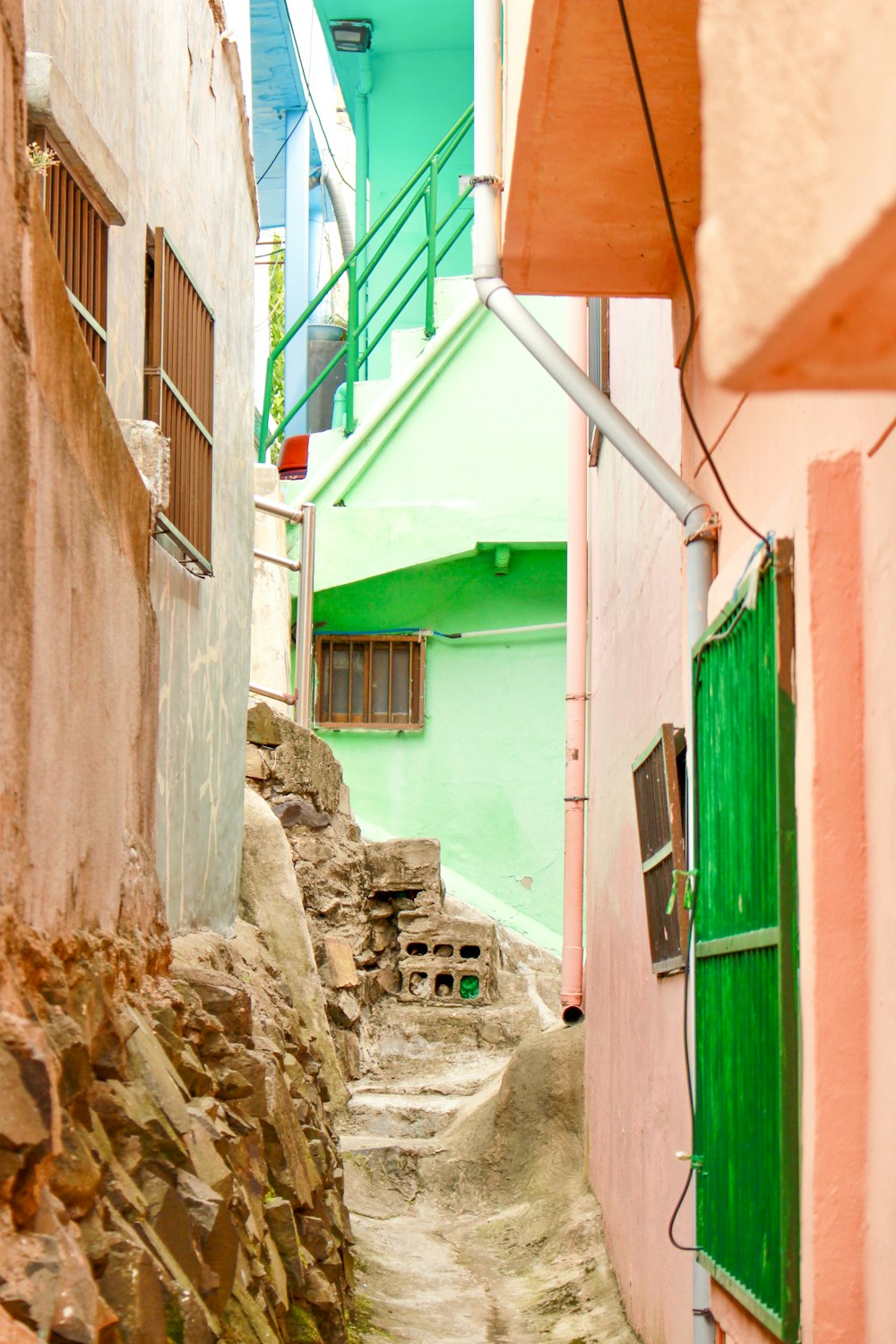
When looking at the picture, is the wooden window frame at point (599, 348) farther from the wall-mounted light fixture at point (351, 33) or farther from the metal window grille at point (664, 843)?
the wall-mounted light fixture at point (351, 33)

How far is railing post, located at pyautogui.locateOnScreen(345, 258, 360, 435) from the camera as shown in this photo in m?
17.2

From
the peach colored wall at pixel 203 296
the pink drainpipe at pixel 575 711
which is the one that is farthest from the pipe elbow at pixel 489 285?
the pink drainpipe at pixel 575 711

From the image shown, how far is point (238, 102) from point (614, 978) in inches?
221

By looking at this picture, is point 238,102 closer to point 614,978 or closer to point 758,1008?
point 614,978

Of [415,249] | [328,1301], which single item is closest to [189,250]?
[328,1301]

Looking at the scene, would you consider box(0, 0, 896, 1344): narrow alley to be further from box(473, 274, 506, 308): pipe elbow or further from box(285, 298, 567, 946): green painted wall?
box(285, 298, 567, 946): green painted wall

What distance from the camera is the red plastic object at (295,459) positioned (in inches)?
686

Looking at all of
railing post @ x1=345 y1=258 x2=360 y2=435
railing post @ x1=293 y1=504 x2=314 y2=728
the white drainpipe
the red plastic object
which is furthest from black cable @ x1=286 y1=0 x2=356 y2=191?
the white drainpipe

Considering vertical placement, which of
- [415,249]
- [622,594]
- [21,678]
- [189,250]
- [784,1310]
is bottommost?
[784,1310]

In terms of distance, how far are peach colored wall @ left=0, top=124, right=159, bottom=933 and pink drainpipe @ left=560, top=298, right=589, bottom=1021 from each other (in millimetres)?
5695

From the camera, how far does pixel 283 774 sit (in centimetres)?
1280

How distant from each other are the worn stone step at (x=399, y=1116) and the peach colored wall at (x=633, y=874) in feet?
6.46

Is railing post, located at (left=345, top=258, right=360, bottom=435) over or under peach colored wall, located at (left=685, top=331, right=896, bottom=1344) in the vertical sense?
over

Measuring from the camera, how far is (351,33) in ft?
61.1
